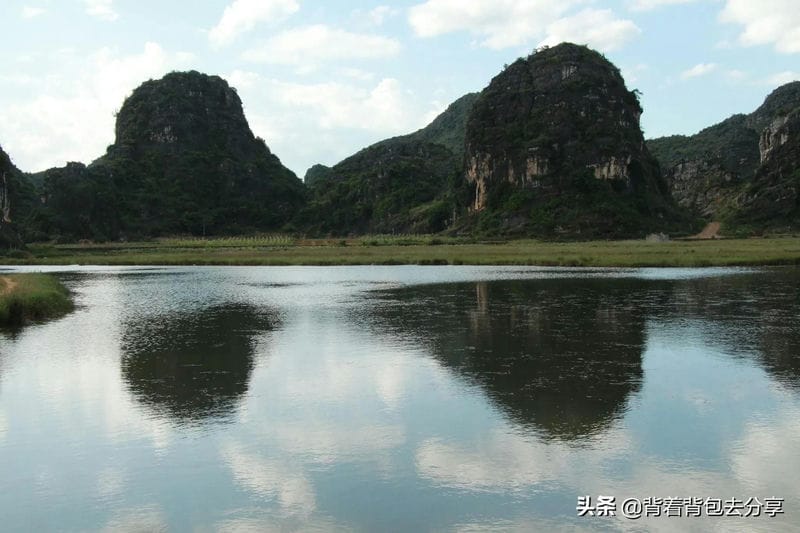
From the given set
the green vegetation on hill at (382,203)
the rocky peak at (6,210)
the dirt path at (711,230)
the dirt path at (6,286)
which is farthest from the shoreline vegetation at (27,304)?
the green vegetation on hill at (382,203)

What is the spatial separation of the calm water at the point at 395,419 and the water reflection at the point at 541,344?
0.09m

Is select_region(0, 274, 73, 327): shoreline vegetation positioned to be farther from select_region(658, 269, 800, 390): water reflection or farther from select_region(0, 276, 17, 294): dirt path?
select_region(658, 269, 800, 390): water reflection

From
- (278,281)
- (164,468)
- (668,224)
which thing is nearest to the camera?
(164,468)

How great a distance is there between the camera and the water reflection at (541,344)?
465 inches

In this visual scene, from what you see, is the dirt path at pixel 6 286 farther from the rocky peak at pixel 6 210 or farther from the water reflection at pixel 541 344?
the rocky peak at pixel 6 210

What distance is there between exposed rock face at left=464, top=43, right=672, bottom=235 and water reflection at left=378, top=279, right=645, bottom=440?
9576 centimetres

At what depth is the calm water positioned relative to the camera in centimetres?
789

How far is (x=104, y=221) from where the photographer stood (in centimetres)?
14575

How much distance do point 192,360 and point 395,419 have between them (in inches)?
288

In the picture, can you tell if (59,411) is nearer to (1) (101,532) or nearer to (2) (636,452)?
(1) (101,532)

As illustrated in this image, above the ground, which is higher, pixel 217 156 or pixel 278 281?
pixel 217 156

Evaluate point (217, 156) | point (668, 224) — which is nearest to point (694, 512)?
point (668, 224)

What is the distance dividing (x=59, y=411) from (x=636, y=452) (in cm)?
989

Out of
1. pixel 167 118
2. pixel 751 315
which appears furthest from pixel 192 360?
pixel 167 118
